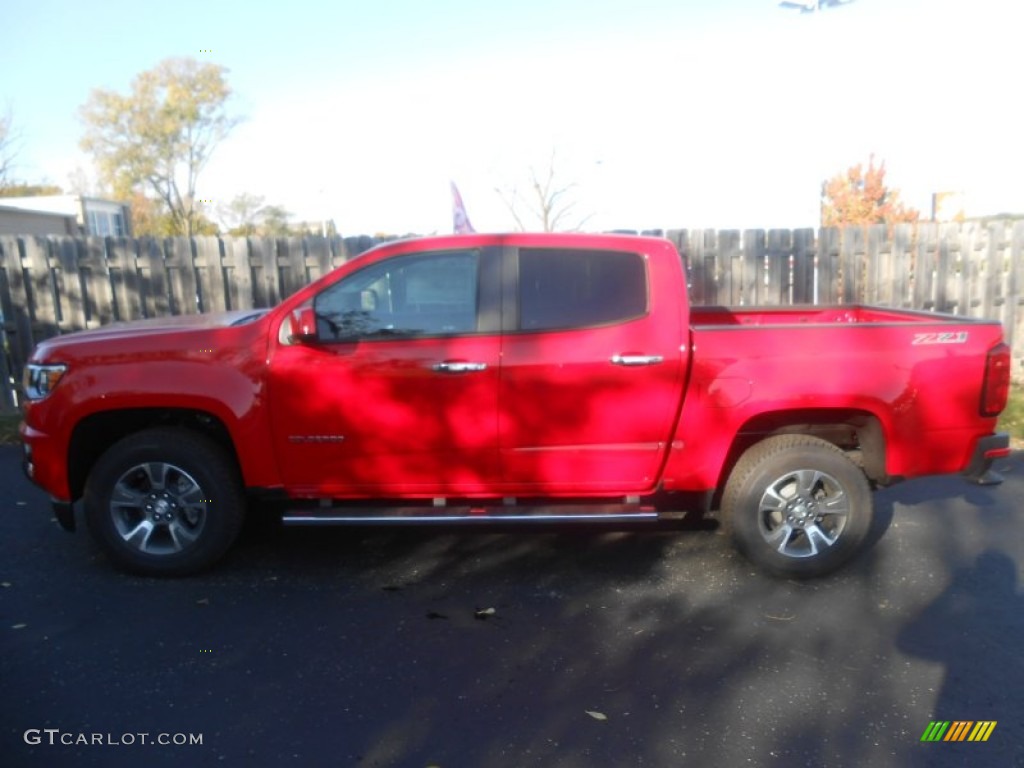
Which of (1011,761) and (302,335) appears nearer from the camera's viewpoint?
(1011,761)

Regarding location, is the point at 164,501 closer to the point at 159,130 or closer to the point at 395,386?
the point at 395,386

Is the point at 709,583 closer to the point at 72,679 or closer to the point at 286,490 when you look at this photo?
the point at 286,490

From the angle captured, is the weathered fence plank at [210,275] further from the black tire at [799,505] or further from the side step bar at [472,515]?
the black tire at [799,505]

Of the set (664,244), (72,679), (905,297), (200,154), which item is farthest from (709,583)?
(200,154)

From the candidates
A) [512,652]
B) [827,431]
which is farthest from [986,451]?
[512,652]

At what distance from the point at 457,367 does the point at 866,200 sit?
3364 cm

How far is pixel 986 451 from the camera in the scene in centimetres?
454

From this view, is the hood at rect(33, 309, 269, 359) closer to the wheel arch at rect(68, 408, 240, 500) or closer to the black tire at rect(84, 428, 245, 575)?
the wheel arch at rect(68, 408, 240, 500)

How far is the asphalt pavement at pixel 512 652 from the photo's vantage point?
3.11 metres

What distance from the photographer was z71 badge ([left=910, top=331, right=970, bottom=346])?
443 centimetres

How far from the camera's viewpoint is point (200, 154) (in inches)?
1893

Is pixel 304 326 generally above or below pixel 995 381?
above

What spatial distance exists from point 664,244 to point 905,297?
20.6 feet

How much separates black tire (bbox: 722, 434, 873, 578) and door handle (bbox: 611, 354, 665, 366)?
0.82m
